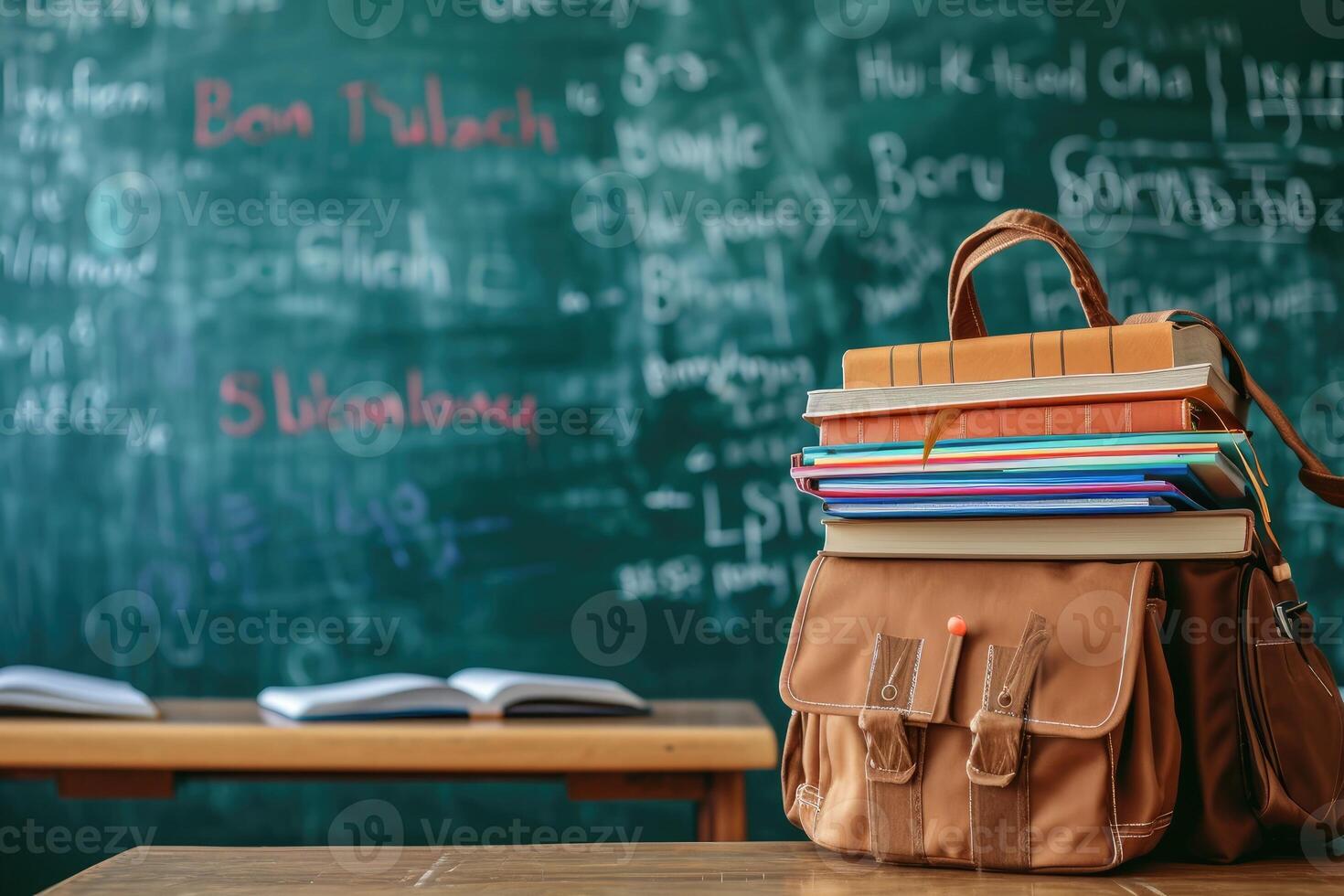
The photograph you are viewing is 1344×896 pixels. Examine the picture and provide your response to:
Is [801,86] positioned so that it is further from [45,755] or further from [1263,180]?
[45,755]

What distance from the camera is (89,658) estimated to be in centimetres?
256

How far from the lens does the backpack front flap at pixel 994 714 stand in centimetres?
73

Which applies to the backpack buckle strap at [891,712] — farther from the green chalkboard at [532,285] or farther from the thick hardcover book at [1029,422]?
the green chalkboard at [532,285]

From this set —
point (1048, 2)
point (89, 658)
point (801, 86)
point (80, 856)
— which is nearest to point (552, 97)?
point (801, 86)

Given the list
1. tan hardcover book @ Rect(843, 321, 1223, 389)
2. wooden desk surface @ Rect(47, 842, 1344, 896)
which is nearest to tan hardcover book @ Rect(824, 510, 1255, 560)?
tan hardcover book @ Rect(843, 321, 1223, 389)

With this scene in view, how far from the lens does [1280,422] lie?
89 cm

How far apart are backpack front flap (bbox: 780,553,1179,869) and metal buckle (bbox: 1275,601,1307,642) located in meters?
0.09

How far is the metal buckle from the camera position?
29.8 inches

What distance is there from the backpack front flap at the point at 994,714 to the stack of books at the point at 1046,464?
25 mm

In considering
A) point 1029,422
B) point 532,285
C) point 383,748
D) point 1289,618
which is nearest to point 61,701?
point 383,748

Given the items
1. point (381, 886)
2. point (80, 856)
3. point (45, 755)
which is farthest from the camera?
point (80, 856)

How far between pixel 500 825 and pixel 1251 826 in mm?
2029

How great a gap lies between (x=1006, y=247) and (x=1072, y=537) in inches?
8.6

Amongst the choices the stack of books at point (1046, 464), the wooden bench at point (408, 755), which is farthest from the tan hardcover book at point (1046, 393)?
the wooden bench at point (408, 755)
